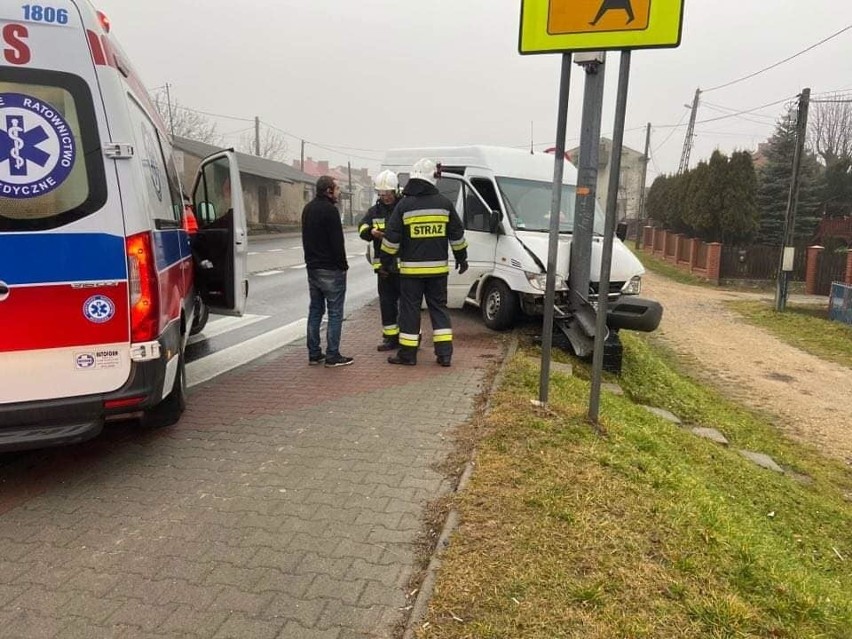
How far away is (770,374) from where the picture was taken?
9891 mm

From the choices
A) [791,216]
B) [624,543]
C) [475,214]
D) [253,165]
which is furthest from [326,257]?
[253,165]

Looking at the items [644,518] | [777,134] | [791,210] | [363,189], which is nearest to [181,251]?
[644,518]

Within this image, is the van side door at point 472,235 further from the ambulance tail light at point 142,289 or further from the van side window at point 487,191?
the ambulance tail light at point 142,289

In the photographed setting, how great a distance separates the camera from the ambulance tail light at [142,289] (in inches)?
132

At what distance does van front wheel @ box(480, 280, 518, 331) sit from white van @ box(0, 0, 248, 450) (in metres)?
4.91

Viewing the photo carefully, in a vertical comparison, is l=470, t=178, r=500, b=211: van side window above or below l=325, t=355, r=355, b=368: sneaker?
above

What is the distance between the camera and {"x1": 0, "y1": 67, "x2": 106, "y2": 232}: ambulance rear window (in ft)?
10.2

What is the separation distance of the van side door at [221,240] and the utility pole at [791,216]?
1593 centimetres

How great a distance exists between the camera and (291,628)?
242cm

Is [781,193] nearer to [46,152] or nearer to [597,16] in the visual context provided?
Result: [597,16]

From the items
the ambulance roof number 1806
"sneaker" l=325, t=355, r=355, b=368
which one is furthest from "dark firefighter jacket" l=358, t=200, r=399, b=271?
the ambulance roof number 1806

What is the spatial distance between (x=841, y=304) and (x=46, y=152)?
16622mm

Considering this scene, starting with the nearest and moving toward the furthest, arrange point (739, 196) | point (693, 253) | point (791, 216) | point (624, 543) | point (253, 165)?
point (624, 543)
point (791, 216)
point (739, 196)
point (693, 253)
point (253, 165)

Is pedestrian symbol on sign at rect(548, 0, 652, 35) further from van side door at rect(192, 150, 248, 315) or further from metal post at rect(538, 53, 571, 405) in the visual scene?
van side door at rect(192, 150, 248, 315)
